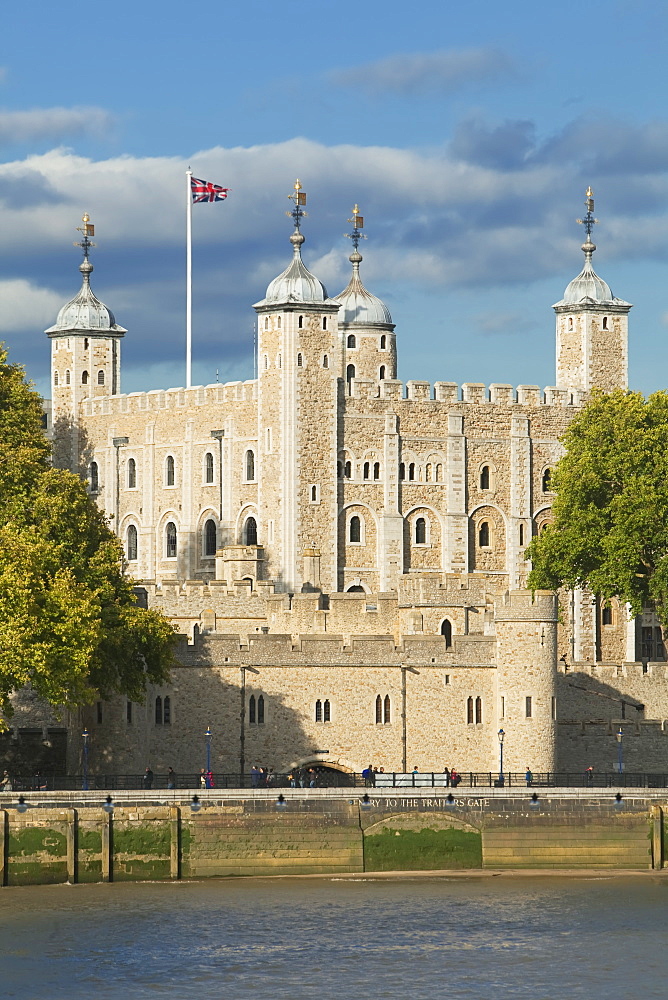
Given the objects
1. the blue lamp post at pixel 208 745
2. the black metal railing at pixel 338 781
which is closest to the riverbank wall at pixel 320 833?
the black metal railing at pixel 338 781

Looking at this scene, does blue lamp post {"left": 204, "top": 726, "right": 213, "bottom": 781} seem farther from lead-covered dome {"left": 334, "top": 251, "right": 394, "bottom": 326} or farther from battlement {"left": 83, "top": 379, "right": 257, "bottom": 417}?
lead-covered dome {"left": 334, "top": 251, "right": 394, "bottom": 326}

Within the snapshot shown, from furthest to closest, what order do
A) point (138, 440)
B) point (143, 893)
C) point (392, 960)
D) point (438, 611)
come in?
point (138, 440) → point (438, 611) → point (143, 893) → point (392, 960)

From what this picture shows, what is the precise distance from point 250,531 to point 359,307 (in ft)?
61.8

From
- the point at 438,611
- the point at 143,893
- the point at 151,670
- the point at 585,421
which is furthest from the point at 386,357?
the point at 143,893

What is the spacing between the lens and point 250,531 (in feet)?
368

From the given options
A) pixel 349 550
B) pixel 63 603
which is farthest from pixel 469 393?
pixel 63 603

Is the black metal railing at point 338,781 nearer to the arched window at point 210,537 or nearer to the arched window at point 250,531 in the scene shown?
the arched window at point 250,531

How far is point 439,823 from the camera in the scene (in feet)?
233

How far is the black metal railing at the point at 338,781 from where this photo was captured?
72.6 meters

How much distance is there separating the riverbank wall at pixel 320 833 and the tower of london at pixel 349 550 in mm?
8114

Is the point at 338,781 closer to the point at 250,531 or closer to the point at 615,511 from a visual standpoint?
the point at 615,511

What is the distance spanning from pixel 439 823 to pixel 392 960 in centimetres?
896

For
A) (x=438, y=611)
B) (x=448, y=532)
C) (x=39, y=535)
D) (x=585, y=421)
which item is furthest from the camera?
(x=448, y=532)

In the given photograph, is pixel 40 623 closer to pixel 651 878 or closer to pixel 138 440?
pixel 651 878
